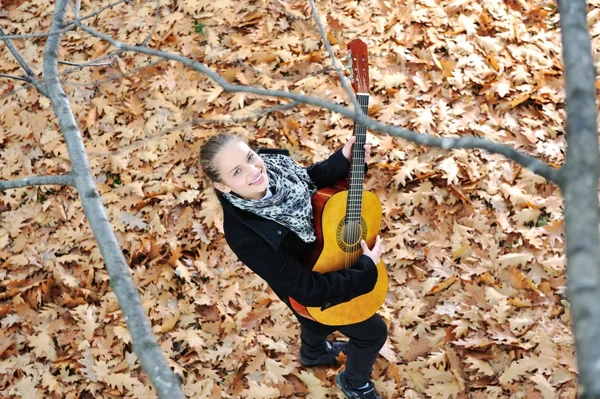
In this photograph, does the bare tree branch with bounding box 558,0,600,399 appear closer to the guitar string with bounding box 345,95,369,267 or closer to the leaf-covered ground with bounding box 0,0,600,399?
the guitar string with bounding box 345,95,369,267

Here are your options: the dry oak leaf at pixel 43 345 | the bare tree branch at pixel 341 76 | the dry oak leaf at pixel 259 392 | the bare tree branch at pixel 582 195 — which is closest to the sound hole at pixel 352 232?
the bare tree branch at pixel 341 76

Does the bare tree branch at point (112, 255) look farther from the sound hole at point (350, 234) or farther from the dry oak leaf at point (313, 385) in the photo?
the dry oak leaf at point (313, 385)

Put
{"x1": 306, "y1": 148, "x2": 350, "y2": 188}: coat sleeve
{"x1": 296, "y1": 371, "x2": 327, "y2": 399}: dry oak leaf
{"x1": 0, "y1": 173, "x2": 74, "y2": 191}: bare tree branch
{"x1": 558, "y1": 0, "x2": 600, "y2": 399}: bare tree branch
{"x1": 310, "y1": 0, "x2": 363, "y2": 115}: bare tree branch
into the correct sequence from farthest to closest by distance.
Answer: {"x1": 296, "y1": 371, "x2": 327, "y2": 399}: dry oak leaf
{"x1": 306, "y1": 148, "x2": 350, "y2": 188}: coat sleeve
{"x1": 0, "y1": 173, "x2": 74, "y2": 191}: bare tree branch
{"x1": 310, "y1": 0, "x2": 363, "y2": 115}: bare tree branch
{"x1": 558, "y1": 0, "x2": 600, "y2": 399}: bare tree branch

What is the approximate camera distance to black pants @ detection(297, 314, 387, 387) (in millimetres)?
2525

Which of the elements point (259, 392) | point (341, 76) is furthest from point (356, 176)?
point (259, 392)

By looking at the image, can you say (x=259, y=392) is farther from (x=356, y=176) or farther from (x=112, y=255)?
(x=112, y=255)

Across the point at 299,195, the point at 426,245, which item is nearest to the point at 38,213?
the point at 299,195

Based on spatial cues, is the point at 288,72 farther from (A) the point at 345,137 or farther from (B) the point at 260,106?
(A) the point at 345,137

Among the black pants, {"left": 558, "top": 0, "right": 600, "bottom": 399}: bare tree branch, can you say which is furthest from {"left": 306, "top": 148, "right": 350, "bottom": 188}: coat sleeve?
{"left": 558, "top": 0, "right": 600, "bottom": 399}: bare tree branch

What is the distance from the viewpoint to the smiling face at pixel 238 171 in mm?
2042

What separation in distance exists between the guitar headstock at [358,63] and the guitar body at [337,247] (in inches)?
20.8

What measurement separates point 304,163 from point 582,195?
138 inches

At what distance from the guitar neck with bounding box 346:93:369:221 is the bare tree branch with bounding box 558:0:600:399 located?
1.61m

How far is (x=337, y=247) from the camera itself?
93.8 inches
